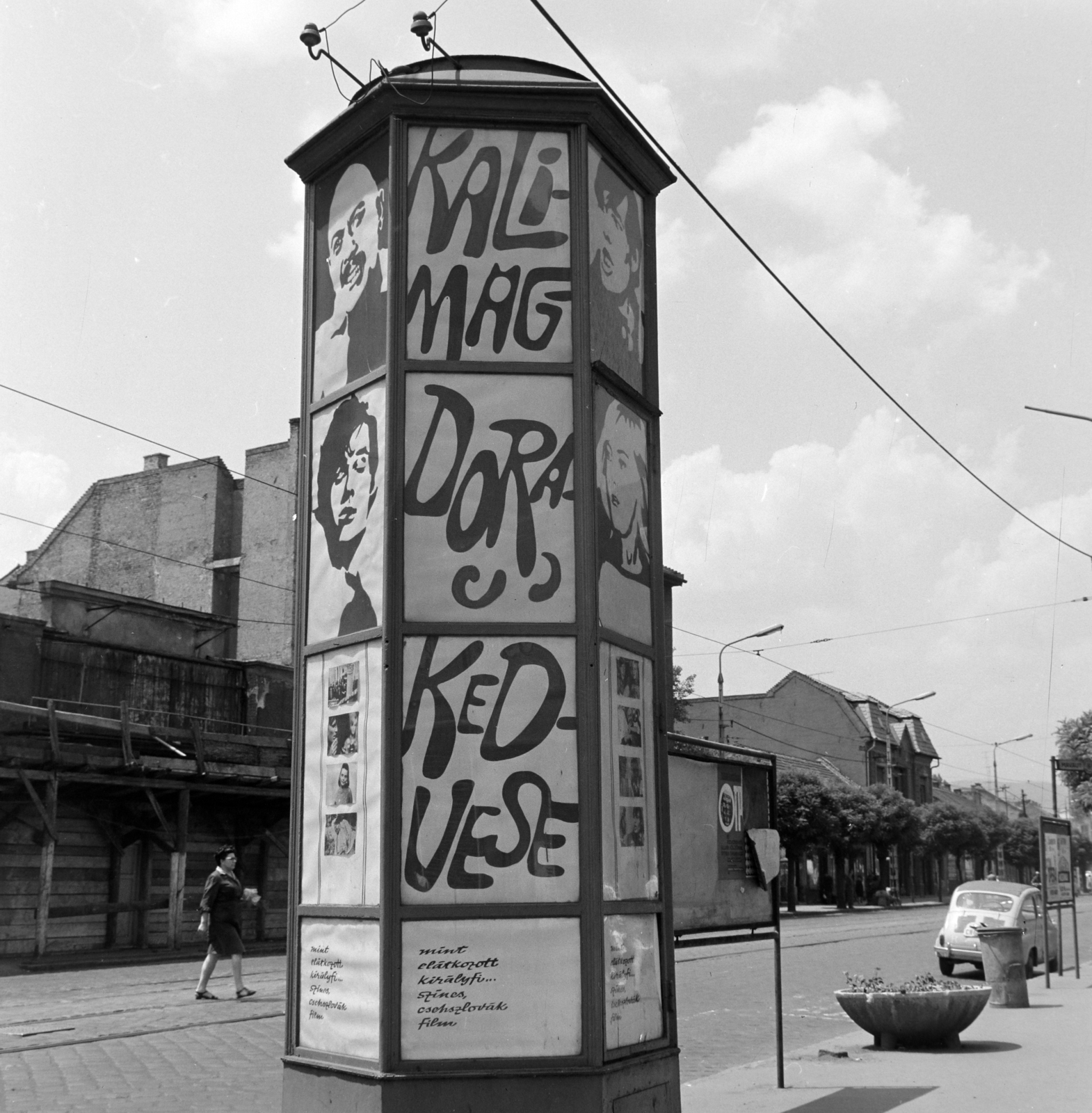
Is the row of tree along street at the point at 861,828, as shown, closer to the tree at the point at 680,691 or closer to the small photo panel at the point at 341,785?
the tree at the point at 680,691

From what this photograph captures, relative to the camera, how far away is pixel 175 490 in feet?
146

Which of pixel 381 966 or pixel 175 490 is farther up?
pixel 175 490

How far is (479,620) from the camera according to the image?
6180mm

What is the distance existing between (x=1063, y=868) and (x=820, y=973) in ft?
12.7

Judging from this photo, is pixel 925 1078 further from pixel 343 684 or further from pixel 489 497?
pixel 489 497

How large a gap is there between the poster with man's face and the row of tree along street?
38.6 m

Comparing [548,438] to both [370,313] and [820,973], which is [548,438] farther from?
[820,973]

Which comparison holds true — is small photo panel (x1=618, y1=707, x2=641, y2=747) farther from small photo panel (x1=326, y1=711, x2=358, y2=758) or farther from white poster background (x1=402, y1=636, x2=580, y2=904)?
small photo panel (x1=326, y1=711, x2=358, y2=758)

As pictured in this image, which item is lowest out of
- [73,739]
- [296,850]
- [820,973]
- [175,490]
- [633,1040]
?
[820,973]


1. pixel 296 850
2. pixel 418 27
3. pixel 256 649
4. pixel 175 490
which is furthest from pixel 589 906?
pixel 175 490

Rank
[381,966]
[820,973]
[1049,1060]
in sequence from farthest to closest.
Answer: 1. [820,973]
2. [1049,1060]
3. [381,966]

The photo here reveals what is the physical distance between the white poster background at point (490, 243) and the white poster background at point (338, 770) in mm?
1619

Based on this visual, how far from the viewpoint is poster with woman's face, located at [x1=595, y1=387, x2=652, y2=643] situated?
6473 millimetres

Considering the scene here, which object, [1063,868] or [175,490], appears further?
[175,490]
